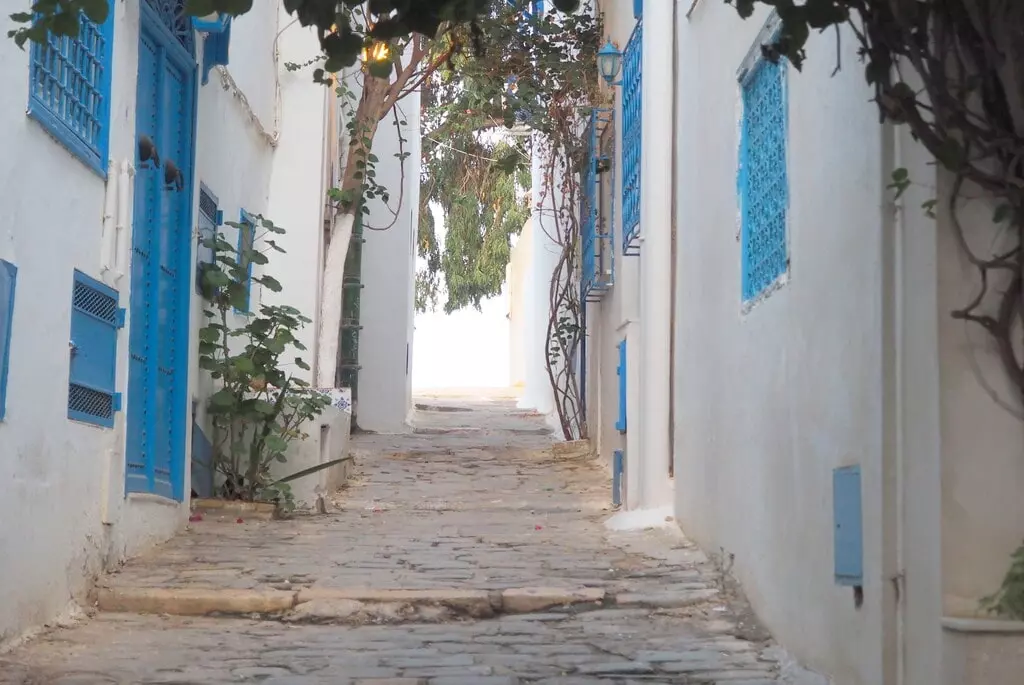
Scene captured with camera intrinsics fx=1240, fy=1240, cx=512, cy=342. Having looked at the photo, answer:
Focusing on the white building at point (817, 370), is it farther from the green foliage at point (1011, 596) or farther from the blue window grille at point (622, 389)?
the blue window grille at point (622, 389)

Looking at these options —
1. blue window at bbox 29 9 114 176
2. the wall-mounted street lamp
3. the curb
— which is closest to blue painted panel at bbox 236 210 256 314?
blue window at bbox 29 9 114 176

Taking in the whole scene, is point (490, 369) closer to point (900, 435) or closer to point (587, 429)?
point (587, 429)

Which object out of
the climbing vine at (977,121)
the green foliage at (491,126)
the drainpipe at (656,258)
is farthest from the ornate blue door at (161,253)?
the climbing vine at (977,121)

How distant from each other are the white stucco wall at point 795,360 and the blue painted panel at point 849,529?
0.06m

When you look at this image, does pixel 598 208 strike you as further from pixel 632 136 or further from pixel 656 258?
pixel 656 258

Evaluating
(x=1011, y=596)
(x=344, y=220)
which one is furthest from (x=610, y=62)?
(x=1011, y=596)

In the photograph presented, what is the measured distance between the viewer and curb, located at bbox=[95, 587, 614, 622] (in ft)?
17.4

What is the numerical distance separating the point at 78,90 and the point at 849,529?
3.67 meters

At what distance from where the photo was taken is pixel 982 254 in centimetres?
311

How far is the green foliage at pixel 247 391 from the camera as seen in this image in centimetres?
771

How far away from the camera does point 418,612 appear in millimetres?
5289

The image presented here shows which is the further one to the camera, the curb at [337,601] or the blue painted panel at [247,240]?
the blue painted panel at [247,240]

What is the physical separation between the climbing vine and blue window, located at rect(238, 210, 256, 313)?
17.5 ft

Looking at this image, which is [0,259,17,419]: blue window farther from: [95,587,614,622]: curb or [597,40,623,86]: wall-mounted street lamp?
[597,40,623,86]: wall-mounted street lamp
